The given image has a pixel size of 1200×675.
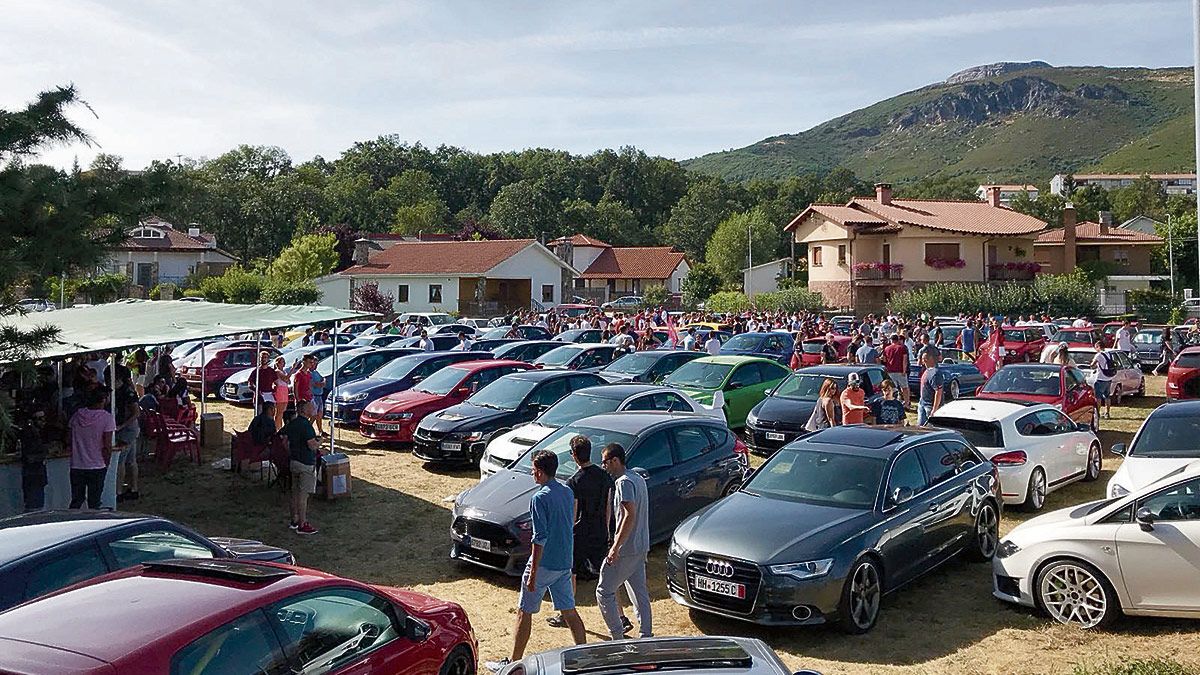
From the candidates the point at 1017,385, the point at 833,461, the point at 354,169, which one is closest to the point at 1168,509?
the point at 833,461

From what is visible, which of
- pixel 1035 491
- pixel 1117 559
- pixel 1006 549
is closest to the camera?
pixel 1117 559

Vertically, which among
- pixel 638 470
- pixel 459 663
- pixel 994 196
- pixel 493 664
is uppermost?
pixel 994 196

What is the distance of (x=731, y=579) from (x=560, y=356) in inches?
544

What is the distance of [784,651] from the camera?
7.69 meters

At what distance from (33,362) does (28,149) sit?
1.96 meters

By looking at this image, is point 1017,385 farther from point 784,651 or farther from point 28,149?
point 28,149

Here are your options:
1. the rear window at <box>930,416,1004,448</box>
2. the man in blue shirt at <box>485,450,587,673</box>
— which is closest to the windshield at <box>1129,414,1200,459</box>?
the rear window at <box>930,416,1004,448</box>

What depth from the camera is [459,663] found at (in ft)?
19.8

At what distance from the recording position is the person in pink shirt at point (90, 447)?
406 inches

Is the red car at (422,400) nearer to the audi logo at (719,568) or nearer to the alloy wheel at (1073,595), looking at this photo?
the audi logo at (719,568)

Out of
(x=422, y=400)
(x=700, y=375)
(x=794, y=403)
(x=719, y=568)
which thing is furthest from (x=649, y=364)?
(x=719, y=568)

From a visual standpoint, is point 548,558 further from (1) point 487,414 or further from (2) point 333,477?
(1) point 487,414

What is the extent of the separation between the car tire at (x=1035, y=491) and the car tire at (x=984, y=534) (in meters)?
2.12

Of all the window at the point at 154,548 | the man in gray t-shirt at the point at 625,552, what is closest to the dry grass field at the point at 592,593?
the man in gray t-shirt at the point at 625,552
